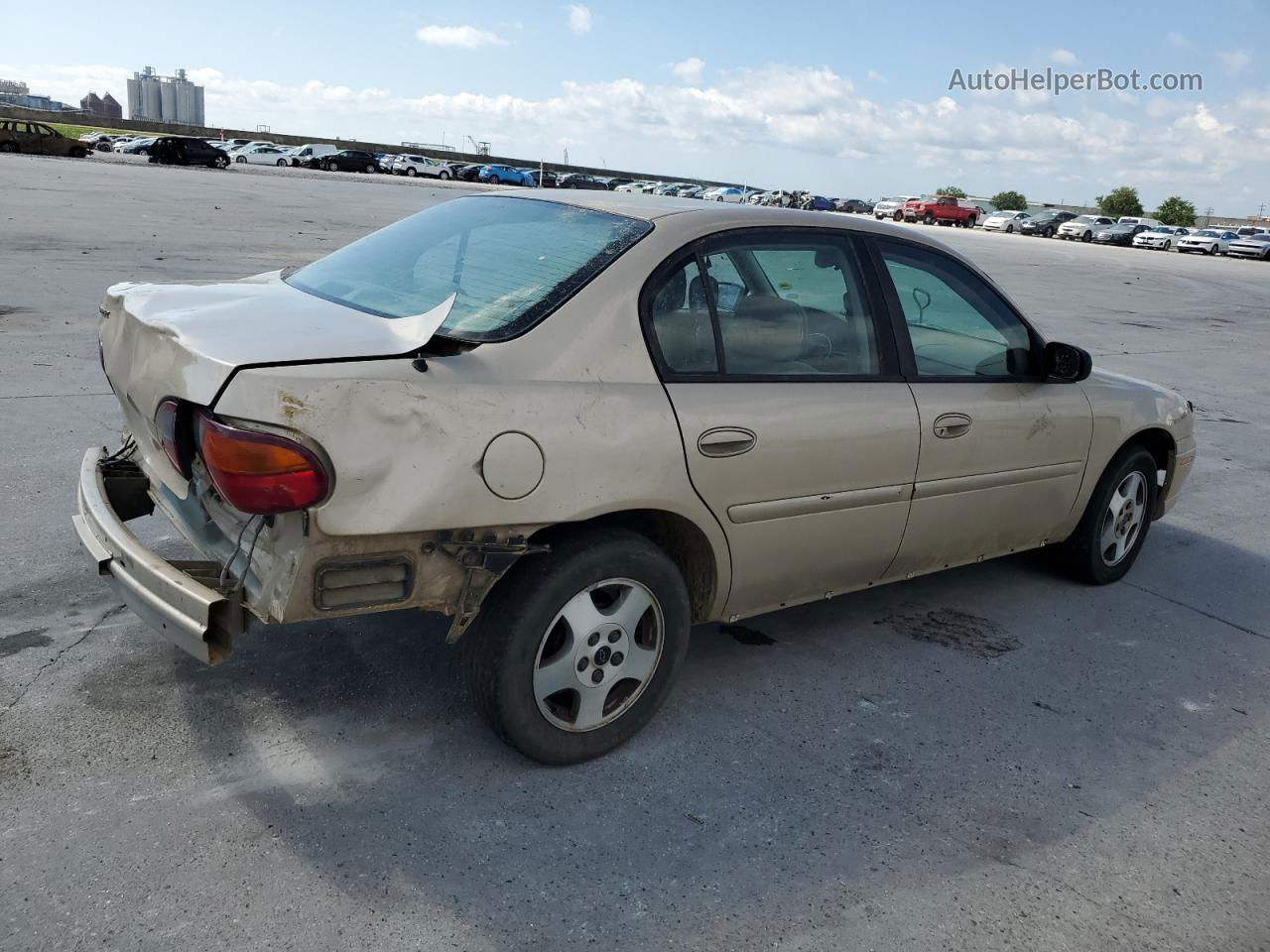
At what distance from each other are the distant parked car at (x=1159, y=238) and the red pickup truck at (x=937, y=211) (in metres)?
10.4

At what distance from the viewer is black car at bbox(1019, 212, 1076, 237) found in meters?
58.6

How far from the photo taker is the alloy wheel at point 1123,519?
5.10m

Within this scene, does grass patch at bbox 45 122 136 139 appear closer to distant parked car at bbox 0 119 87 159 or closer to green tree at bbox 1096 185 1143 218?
distant parked car at bbox 0 119 87 159

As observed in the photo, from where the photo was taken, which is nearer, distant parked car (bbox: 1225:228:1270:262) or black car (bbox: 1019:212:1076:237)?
distant parked car (bbox: 1225:228:1270:262)

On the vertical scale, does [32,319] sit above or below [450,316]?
below

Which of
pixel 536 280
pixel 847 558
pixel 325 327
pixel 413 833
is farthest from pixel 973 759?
Result: pixel 325 327

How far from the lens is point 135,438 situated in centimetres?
356

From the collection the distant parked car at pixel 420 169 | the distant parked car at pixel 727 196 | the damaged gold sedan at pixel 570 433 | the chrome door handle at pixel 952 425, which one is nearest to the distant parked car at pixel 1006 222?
the distant parked car at pixel 727 196

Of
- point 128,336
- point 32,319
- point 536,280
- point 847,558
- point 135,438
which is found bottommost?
point 32,319

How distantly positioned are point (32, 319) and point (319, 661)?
7.00 m

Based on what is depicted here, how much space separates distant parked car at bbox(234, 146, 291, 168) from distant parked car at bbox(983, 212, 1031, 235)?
129ft

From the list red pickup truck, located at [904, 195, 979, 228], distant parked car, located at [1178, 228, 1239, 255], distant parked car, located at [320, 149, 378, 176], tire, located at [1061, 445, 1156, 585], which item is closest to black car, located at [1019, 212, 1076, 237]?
red pickup truck, located at [904, 195, 979, 228]

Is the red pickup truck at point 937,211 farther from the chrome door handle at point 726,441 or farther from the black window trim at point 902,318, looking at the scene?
the chrome door handle at point 726,441

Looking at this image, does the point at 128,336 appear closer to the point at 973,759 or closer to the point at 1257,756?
the point at 973,759
